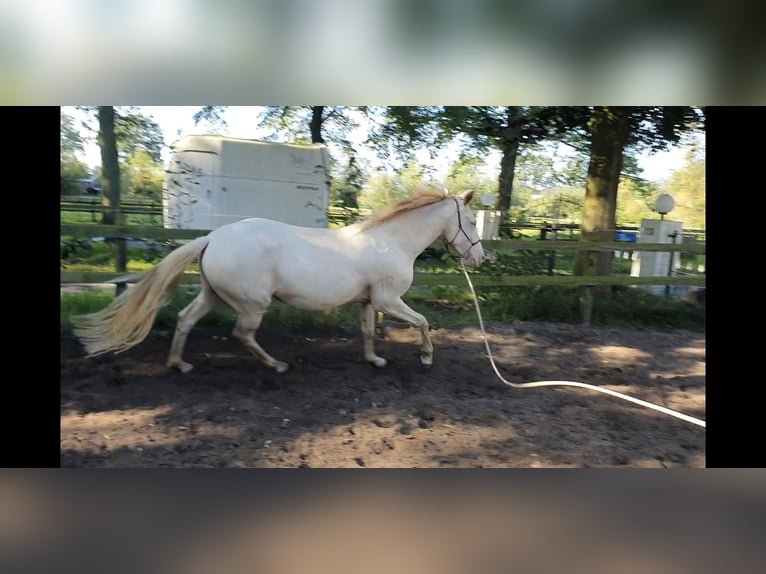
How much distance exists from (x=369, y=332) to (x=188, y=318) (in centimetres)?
103

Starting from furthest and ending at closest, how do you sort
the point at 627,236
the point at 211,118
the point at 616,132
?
the point at 627,236, the point at 616,132, the point at 211,118

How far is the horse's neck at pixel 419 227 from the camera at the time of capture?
3014 mm

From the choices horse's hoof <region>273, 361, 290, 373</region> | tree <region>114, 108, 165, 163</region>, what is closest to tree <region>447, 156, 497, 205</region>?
horse's hoof <region>273, 361, 290, 373</region>

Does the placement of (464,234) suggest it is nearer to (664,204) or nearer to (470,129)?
(470,129)

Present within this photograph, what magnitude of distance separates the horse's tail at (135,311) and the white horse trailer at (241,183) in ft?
0.64

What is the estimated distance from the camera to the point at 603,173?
3.04 m

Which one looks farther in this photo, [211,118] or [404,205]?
[404,205]

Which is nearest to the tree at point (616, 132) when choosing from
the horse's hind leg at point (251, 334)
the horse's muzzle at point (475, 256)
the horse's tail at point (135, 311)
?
the horse's muzzle at point (475, 256)

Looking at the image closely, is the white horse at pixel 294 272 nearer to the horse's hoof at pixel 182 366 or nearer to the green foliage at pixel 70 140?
the horse's hoof at pixel 182 366

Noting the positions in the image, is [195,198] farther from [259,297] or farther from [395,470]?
[395,470]

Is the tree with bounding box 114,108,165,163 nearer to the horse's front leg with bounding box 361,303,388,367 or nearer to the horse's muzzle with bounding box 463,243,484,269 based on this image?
the horse's front leg with bounding box 361,303,388,367

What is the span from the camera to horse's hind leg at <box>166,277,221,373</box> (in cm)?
291

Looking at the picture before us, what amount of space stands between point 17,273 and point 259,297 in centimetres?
144

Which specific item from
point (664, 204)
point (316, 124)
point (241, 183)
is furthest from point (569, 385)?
point (241, 183)
